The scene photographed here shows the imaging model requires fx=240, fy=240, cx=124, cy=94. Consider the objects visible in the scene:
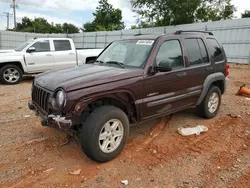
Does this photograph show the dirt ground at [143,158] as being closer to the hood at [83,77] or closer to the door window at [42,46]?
the hood at [83,77]

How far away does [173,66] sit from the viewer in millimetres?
4285

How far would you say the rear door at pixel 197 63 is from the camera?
4574mm

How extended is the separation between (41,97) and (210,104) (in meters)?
3.59

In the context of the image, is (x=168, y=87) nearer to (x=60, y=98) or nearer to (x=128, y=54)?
(x=128, y=54)

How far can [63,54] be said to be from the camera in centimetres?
1011

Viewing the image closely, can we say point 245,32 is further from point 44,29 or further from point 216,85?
point 44,29

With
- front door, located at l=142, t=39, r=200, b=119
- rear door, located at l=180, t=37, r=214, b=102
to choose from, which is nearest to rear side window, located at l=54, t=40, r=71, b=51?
rear door, located at l=180, t=37, r=214, b=102

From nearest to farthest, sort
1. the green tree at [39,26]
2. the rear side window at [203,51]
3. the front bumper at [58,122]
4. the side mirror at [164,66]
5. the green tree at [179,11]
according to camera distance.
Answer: the front bumper at [58,122] < the side mirror at [164,66] < the rear side window at [203,51] < the green tree at [179,11] < the green tree at [39,26]

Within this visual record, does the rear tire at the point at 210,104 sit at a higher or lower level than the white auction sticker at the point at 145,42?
lower

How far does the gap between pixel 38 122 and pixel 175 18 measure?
55.1 ft

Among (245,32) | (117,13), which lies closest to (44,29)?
(117,13)

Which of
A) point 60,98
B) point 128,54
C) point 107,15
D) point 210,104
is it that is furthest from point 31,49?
point 107,15

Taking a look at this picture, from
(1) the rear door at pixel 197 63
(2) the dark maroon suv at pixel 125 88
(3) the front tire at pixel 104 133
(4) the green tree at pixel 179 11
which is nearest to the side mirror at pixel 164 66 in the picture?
(2) the dark maroon suv at pixel 125 88

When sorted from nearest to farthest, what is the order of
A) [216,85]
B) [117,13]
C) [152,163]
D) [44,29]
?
[152,163], [216,85], [117,13], [44,29]
